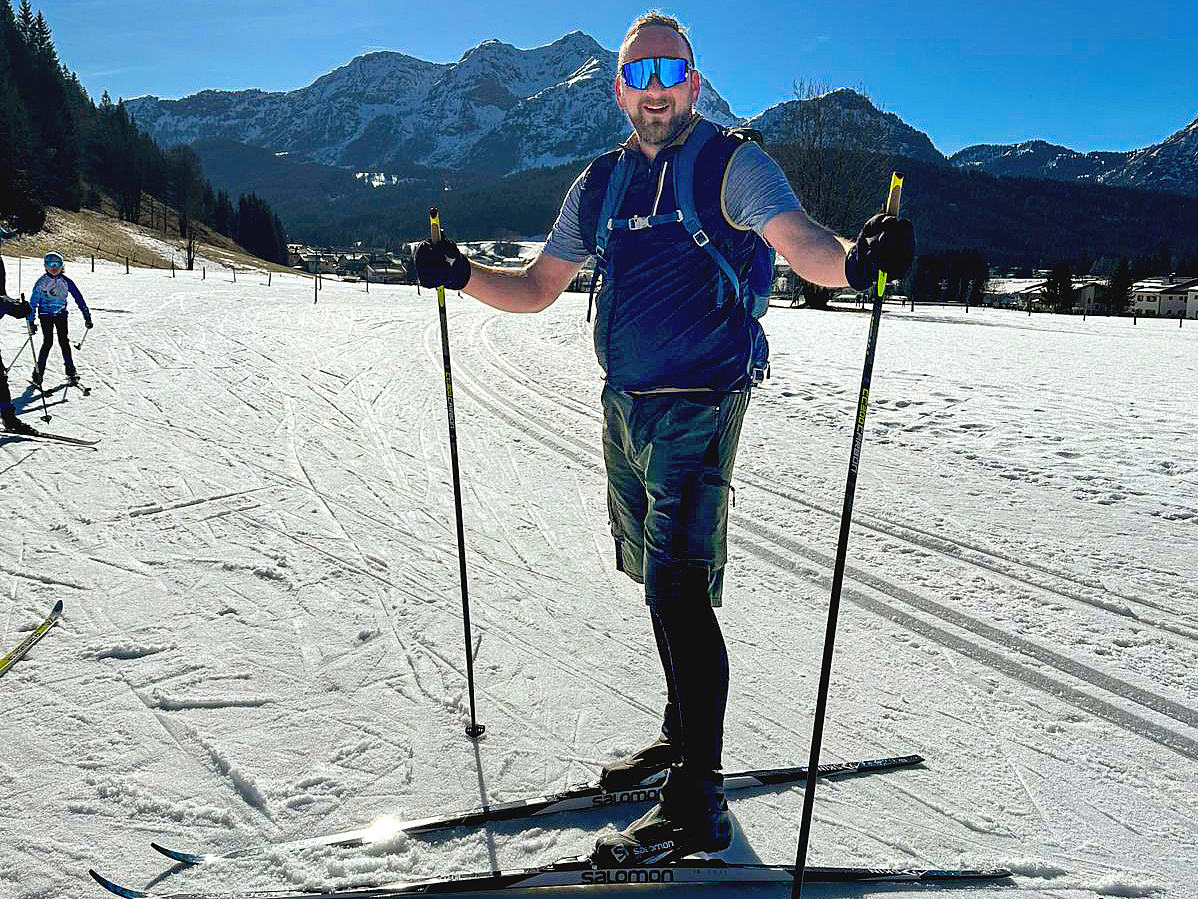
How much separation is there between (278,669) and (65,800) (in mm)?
1000

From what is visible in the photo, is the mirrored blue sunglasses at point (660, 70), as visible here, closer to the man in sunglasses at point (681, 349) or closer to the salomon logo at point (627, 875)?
the man in sunglasses at point (681, 349)

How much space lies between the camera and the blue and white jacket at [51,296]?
10.7 meters

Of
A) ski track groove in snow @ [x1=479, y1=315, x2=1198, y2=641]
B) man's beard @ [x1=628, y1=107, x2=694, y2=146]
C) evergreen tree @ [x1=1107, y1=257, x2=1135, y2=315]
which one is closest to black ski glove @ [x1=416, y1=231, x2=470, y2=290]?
man's beard @ [x1=628, y1=107, x2=694, y2=146]

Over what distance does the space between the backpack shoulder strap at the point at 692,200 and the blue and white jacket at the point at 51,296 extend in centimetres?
1147

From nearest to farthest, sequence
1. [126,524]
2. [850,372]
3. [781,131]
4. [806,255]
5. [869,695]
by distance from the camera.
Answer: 1. [806,255]
2. [869,695]
3. [126,524]
4. [850,372]
5. [781,131]

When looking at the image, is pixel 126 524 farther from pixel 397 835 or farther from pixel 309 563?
pixel 397 835

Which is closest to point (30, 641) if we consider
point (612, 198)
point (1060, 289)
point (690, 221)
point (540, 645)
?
point (540, 645)

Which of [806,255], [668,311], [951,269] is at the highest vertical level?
[951,269]

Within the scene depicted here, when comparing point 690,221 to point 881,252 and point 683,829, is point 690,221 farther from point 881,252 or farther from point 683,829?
point 683,829

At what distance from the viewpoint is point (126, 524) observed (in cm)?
537

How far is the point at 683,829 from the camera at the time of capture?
2.48 meters

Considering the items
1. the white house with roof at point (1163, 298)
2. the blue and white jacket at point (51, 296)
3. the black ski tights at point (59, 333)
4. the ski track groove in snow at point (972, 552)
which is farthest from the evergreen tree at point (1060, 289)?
the black ski tights at point (59, 333)

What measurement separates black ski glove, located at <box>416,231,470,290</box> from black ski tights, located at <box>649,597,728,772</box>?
1.52m

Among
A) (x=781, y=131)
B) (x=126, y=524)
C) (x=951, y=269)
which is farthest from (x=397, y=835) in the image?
(x=951, y=269)
